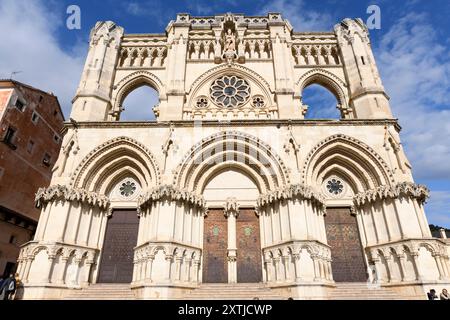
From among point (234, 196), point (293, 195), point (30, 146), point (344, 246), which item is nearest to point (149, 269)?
point (234, 196)

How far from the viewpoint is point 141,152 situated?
1388 centimetres

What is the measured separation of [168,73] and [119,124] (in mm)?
5479

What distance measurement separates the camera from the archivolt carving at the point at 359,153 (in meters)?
12.9

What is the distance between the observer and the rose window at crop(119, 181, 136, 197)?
14547 millimetres

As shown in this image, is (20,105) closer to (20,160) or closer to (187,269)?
(20,160)

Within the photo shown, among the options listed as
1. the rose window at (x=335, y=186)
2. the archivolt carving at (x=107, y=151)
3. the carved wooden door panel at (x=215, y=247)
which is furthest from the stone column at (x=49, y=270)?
the rose window at (x=335, y=186)

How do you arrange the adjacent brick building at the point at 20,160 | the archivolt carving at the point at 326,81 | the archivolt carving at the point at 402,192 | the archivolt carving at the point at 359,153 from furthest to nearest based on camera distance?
the adjacent brick building at the point at 20,160 < the archivolt carving at the point at 326,81 < the archivolt carving at the point at 359,153 < the archivolt carving at the point at 402,192

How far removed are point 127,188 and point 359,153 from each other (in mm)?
12596

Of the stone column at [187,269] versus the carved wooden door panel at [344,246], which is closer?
the stone column at [187,269]

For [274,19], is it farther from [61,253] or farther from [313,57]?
[61,253]

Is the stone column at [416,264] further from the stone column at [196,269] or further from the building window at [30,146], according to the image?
the building window at [30,146]

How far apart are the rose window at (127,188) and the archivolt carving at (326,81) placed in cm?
1215

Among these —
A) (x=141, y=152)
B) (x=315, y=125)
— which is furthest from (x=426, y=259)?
(x=141, y=152)

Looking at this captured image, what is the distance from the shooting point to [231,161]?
1445 centimetres
